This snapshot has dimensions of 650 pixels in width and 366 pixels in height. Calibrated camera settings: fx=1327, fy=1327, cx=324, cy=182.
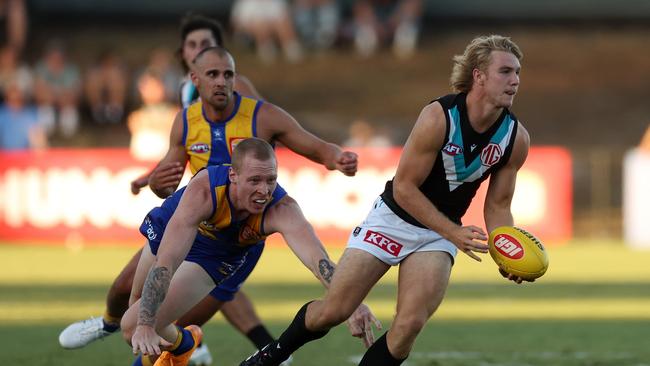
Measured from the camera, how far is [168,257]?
7316 millimetres

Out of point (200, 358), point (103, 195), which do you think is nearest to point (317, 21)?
point (103, 195)

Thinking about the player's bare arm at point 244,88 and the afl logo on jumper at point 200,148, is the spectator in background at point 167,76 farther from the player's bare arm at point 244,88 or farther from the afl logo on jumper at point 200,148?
the afl logo on jumper at point 200,148

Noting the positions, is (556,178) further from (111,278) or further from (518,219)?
(111,278)

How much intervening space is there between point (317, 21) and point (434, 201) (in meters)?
21.7

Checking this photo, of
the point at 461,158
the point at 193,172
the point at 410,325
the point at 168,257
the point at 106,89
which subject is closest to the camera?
the point at 410,325

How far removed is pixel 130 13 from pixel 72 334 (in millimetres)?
22909

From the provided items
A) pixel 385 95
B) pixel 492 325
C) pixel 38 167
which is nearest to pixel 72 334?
pixel 492 325

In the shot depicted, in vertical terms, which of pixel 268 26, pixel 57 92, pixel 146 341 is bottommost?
pixel 146 341

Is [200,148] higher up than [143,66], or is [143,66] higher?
[143,66]

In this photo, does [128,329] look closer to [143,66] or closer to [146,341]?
[146,341]

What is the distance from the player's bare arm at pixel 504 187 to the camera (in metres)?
7.56

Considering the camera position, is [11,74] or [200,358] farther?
[11,74]

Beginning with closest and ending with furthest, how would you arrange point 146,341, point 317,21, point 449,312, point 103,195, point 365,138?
point 146,341 < point 449,312 < point 103,195 < point 365,138 < point 317,21

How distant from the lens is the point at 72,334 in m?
8.80
